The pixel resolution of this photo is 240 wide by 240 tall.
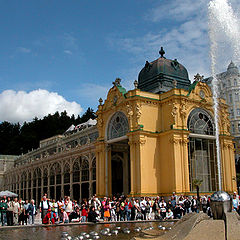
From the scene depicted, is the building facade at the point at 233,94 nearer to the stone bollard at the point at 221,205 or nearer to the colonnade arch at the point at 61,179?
the colonnade arch at the point at 61,179

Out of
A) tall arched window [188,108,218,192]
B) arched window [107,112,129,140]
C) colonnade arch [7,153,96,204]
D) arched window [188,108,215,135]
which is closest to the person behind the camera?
tall arched window [188,108,218,192]

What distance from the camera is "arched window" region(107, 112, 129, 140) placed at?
3741 centimetres

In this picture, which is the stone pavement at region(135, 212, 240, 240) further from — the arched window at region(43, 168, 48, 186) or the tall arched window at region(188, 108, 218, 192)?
the arched window at region(43, 168, 48, 186)

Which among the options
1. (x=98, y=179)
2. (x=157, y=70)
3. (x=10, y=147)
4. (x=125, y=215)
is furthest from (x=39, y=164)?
(x=10, y=147)

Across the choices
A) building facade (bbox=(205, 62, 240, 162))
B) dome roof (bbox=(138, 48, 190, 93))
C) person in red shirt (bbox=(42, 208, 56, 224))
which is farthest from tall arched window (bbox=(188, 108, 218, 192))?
building facade (bbox=(205, 62, 240, 162))

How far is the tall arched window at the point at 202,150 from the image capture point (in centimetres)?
3634

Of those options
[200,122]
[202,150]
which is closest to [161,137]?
[200,122]

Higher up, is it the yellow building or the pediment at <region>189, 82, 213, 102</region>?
the pediment at <region>189, 82, 213, 102</region>

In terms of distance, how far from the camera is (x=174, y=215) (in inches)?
1006

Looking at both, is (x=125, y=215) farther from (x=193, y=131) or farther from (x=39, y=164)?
(x=39, y=164)

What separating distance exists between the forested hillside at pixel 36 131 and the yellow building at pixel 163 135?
70571 millimetres

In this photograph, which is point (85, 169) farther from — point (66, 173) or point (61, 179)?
point (61, 179)

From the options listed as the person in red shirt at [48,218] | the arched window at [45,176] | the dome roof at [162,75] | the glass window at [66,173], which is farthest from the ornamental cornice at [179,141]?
the arched window at [45,176]

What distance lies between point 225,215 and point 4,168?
84630 millimetres
